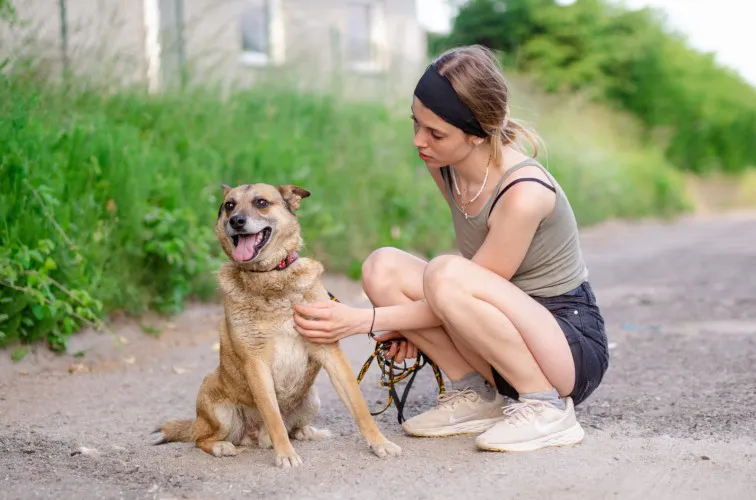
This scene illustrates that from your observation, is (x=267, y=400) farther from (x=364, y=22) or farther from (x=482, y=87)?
(x=364, y=22)

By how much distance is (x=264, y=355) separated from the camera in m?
3.40

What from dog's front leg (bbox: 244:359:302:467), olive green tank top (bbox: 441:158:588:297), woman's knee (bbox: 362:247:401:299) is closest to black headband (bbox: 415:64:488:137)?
olive green tank top (bbox: 441:158:588:297)

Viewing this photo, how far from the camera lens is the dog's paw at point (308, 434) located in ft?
12.3

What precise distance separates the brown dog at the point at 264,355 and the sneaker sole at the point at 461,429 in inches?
11.1

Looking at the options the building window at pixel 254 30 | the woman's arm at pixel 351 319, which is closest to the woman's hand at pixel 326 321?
the woman's arm at pixel 351 319

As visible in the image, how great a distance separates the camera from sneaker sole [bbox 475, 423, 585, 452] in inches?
131

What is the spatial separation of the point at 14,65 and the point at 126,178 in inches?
38.3

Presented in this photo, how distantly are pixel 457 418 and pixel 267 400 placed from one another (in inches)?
31.8

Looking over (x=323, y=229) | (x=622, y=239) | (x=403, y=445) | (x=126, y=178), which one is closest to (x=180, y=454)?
(x=403, y=445)

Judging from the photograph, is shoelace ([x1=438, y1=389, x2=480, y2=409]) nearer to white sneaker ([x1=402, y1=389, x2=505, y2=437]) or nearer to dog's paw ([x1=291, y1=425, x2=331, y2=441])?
white sneaker ([x1=402, y1=389, x2=505, y2=437])

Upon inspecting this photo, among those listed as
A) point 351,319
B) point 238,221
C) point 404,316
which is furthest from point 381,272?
point 238,221

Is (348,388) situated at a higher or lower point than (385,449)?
higher

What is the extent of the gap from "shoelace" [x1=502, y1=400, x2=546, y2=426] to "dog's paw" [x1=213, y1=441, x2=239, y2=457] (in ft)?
3.63

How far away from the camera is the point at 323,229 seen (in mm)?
7887
